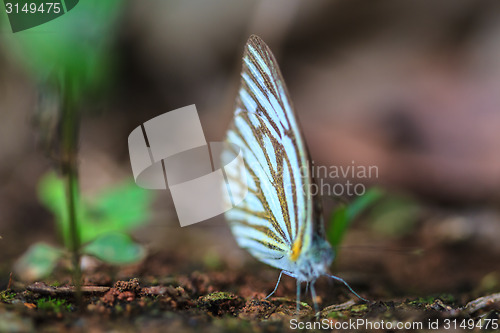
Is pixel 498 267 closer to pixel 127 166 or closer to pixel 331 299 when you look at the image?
pixel 331 299

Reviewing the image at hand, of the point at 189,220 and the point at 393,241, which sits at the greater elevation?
the point at 189,220

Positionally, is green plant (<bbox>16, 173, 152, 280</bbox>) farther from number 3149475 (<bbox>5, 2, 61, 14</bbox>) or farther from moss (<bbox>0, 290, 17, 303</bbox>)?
number 3149475 (<bbox>5, 2, 61, 14</bbox>)

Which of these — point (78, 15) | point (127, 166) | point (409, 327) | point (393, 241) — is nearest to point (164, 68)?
point (127, 166)

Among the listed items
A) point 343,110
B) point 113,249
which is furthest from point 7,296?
point 343,110

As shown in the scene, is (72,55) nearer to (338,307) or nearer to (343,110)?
(338,307)

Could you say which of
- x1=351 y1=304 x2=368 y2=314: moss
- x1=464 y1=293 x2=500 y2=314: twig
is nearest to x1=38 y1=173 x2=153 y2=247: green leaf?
x1=351 y1=304 x2=368 y2=314: moss

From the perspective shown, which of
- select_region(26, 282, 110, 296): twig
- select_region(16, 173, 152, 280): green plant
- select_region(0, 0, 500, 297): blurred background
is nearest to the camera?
select_region(26, 282, 110, 296): twig

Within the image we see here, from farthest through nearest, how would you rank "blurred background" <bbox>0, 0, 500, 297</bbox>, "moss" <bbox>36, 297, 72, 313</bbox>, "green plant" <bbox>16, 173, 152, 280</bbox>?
"blurred background" <bbox>0, 0, 500, 297</bbox>, "green plant" <bbox>16, 173, 152, 280</bbox>, "moss" <bbox>36, 297, 72, 313</bbox>
